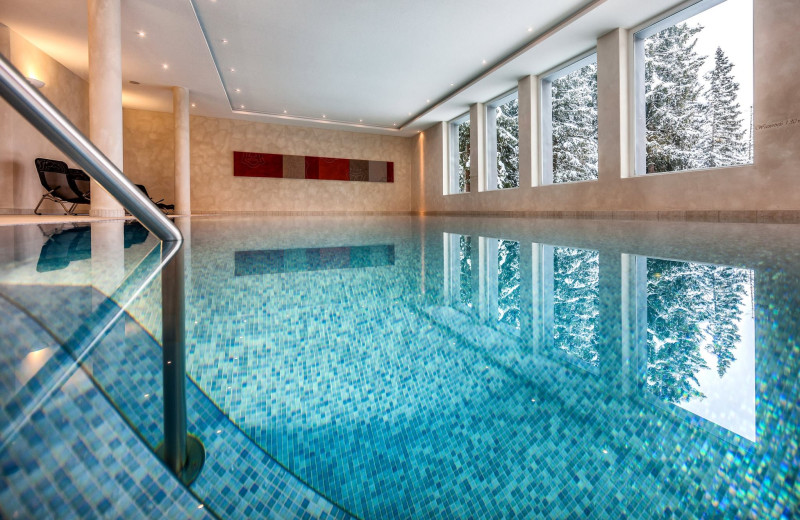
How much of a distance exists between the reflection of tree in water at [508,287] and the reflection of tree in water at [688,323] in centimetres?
37

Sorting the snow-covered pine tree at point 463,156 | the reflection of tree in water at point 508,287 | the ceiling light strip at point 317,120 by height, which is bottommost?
the reflection of tree in water at point 508,287

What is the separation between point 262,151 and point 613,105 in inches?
494

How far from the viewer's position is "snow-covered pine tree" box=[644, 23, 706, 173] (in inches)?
317

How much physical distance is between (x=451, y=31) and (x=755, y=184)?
5.95m

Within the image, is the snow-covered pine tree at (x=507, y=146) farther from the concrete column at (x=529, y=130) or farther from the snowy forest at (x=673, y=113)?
the concrete column at (x=529, y=130)

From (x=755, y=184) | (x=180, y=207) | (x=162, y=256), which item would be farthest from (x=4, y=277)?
Answer: (x=180, y=207)

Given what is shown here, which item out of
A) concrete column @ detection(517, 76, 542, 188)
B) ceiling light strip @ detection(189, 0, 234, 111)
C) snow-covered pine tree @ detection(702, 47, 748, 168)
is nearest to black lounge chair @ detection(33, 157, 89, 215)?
ceiling light strip @ detection(189, 0, 234, 111)

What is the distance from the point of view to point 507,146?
14.6 meters

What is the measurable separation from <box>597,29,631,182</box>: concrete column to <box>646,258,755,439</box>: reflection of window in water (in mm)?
7556

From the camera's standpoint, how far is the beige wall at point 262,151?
1488 cm

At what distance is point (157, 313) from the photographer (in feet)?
3.88

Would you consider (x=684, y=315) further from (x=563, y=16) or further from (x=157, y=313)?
(x=563, y=16)

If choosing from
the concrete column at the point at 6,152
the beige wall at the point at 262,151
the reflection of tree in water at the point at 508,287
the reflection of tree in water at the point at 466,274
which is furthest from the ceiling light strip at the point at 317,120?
the reflection of tree in water at the point at 508,287

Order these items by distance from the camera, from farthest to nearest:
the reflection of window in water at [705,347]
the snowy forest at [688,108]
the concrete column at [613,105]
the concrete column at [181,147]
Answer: the concrete column at [181,147], the concrete column at [613,105], the snowy forest at [688,108], the reflection of window in water at [705,347]
